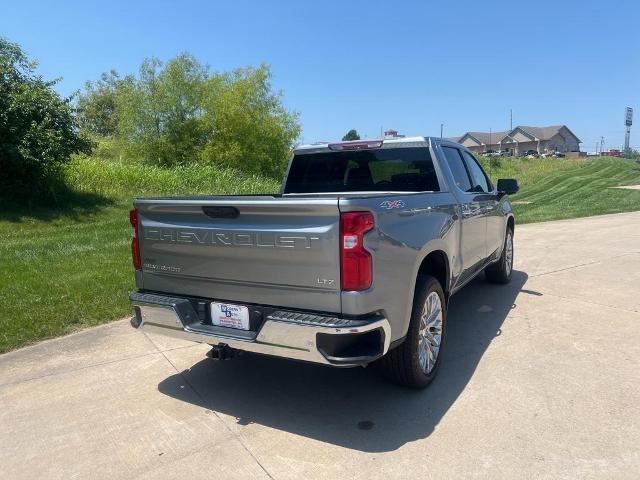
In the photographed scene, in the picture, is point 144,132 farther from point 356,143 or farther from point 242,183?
point 356,143

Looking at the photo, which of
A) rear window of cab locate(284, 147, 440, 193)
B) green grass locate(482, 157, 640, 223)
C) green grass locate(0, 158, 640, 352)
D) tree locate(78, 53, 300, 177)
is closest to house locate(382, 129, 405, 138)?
rear window of cab locate(284, 147, 440, 193)

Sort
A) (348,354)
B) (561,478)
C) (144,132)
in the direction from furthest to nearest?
(144,132) → (348,354) → (561,478)

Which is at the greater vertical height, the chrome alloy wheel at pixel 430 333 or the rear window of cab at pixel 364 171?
the rear window of cab at pixel 364 171

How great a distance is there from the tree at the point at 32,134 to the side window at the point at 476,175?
11323mm

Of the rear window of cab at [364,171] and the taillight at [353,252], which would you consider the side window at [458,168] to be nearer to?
the rear window of cab at [364,171]

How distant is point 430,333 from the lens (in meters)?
4.02

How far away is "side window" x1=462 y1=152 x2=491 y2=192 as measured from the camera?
226 inches

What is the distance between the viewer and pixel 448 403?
12.1 ft

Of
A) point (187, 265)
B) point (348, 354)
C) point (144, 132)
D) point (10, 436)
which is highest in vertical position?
point (144, 132)

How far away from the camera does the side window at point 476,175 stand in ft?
18.8

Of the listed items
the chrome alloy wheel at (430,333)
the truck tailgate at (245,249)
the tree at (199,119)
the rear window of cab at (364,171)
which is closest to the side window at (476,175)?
the rear window of cab at (364,171)

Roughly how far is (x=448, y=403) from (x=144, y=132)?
109 ft

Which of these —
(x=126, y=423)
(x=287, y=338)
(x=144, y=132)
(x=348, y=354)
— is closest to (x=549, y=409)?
(x=348, y=354)

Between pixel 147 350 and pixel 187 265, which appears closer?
pixel 187 265
